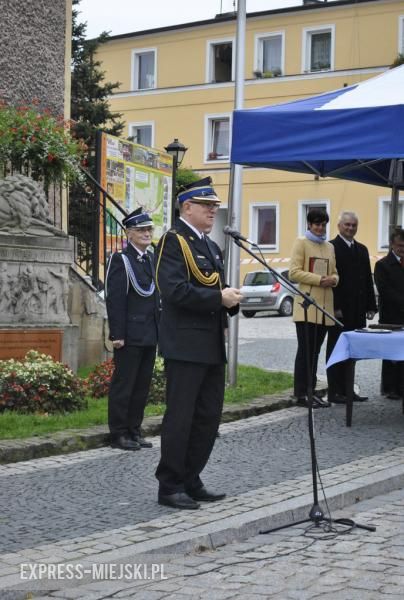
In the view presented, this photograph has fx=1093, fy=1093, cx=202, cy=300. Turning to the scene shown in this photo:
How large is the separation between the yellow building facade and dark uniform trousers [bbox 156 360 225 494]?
31.8 m

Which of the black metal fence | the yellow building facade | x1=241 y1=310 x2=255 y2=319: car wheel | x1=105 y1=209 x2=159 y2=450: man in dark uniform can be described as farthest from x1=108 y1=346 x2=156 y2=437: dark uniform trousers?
the yellow building facade

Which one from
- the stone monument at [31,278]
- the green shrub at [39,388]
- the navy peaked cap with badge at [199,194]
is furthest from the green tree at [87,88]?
the navy peaked cap with badge at [199,194]

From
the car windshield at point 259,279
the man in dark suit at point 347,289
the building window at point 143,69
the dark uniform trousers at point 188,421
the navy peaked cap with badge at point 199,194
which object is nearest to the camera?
the navy peaked cap with badge at point 199,194

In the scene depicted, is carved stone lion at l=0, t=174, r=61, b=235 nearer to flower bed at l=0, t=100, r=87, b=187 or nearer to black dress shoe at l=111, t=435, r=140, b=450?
flower bed at l=0, t=100, r=87, b=187

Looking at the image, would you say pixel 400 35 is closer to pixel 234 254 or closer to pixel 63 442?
pixel 234 254

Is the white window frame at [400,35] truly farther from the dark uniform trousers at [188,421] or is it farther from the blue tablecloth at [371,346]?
the dark uniform trousers at [188,421]

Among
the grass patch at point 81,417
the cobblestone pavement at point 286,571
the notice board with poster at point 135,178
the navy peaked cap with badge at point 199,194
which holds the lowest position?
the cobblestone pavement at point 286,571

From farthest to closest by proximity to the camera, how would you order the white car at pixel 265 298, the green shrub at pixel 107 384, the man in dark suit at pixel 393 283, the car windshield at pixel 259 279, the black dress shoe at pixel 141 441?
the car windshield at pixel 259 279 → the white car at pixel 265 298 → the man in dark suit at pixel 393 283 → the green shrub at pixel 107 384 → the black dress shoe at pixel 141 441

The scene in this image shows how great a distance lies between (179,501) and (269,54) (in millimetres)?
36958

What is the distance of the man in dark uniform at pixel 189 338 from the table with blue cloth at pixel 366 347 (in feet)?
11.0

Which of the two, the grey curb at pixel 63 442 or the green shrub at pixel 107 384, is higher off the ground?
the green shrub at pixel 107 384

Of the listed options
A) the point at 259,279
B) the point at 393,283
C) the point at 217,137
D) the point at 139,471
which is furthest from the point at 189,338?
the point at 217,137

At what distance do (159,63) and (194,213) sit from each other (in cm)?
3863

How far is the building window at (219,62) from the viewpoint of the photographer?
42.8m
